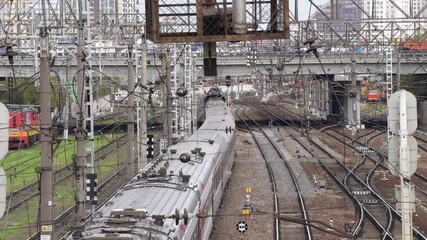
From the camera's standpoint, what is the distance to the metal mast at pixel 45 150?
1049 centimetres

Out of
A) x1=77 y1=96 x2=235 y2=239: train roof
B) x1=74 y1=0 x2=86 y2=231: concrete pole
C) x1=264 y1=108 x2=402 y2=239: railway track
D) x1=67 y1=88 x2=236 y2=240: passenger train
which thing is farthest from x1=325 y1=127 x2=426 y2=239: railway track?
x1=74 y1=0 x2=86 y2=231: concrete pole

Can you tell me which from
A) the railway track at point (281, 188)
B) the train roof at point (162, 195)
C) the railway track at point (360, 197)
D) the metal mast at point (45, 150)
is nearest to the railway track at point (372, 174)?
the railway track at point (360, 197)

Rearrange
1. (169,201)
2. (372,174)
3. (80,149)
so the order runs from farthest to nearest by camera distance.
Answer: (372,174), (80,149), (169,201)

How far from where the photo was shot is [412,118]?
9.16 m

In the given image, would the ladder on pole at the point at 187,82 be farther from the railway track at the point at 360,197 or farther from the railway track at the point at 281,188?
the railway track at the point at 360,197

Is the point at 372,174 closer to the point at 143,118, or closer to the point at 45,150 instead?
the point at 143,118

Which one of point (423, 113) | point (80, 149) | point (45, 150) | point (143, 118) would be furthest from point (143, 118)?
point (423, 113)

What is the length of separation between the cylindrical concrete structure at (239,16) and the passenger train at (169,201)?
3461mm

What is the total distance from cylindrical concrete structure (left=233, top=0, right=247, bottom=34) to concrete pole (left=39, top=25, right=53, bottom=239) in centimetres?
520

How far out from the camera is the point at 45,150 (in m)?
10.6

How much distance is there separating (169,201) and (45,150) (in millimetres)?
2080

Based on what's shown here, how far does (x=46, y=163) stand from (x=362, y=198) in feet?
43.2

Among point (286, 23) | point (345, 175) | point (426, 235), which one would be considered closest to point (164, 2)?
point (286, 23)

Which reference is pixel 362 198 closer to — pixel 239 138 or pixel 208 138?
pixel 208 138
